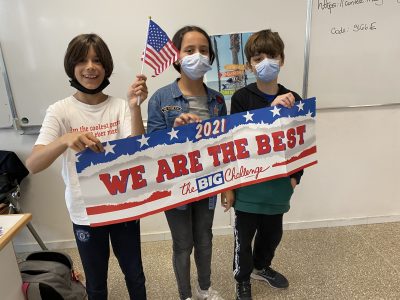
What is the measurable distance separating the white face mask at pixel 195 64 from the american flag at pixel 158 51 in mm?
67

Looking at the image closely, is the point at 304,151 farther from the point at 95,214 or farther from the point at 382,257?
the point at 382,257

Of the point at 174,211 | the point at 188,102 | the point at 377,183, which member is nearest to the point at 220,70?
the point at 188,102

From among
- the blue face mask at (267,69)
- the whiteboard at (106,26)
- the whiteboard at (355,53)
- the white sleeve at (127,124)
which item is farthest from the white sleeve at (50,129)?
the whiteboard at (355,53)

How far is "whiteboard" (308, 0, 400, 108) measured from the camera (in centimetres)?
215

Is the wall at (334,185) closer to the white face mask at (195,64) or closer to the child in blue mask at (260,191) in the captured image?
the child in blue mask at (260,191)

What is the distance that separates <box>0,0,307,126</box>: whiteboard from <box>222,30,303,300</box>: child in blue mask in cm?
69

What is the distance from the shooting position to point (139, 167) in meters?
1.31

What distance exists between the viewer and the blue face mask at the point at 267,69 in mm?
1445

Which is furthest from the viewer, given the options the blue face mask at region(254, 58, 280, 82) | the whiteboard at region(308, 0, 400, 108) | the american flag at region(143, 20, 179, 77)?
the whiteboard at region(308, 0, 400, 108)

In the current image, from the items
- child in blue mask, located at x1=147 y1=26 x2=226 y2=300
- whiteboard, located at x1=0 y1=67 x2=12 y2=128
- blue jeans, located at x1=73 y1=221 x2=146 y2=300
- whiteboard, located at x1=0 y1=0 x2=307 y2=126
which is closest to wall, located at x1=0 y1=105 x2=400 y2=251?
whiteboard, located at x1=0 y1=67 x2=12 y2=128

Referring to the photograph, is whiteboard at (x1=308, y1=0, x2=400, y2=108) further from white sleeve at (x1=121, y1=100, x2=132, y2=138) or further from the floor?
white sleeve at (x1=121, y1=100, x2=132, y2=138)

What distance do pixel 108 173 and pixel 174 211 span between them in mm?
389

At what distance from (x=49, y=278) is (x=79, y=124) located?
947 millimetres

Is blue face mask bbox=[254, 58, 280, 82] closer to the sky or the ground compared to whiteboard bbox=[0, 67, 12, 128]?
closer to the sky
